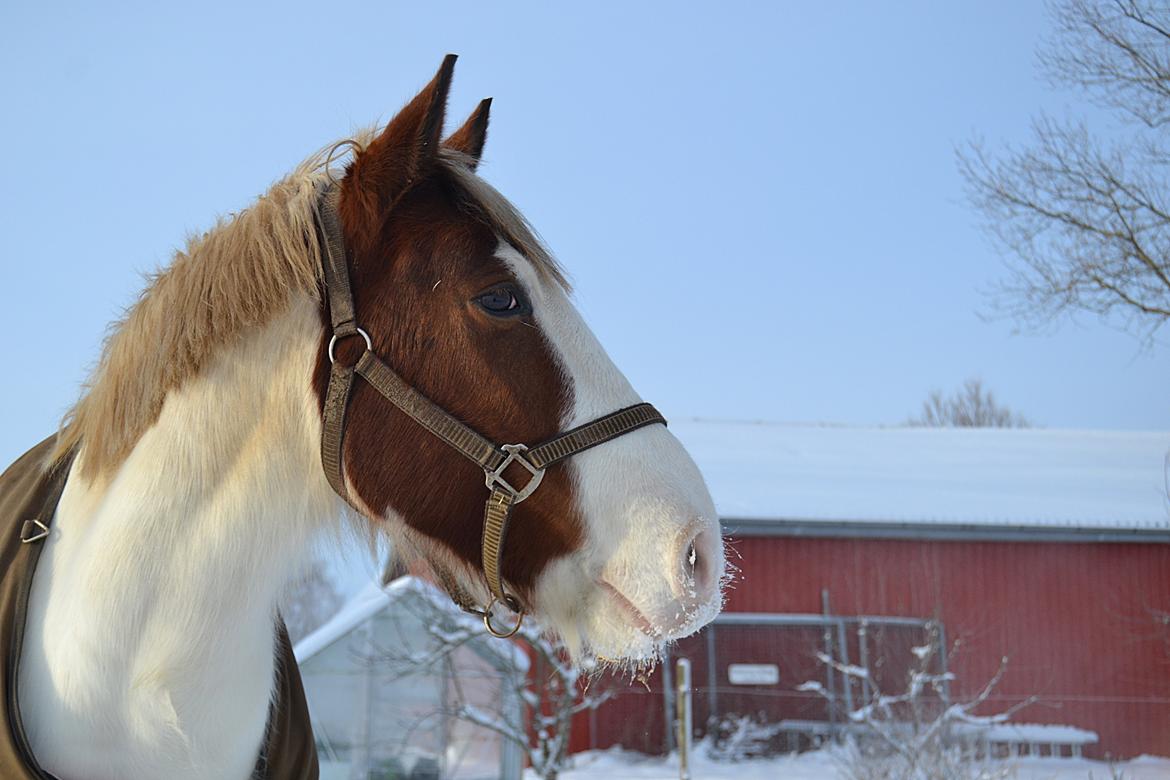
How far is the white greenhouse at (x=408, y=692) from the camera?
33.9ft

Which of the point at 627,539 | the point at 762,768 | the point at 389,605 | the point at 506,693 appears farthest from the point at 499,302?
the point at 762,768

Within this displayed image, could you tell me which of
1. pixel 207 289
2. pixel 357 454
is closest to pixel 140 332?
pixel 207 289

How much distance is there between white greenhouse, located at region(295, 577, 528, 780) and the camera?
10328 mm

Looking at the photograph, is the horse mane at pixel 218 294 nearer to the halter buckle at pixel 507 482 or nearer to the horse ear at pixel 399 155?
the horse ear at pixel 399 155

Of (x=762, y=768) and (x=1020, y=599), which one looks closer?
(x=762, y=768)

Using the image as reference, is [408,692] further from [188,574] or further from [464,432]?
[464,432]

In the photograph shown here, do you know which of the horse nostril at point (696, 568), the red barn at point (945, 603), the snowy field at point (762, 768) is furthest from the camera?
the red barn at point (945, 603)

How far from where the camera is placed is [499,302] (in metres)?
1.79

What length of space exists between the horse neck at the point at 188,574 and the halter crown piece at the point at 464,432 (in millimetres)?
63

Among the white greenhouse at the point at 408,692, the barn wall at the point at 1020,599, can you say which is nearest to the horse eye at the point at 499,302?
the white greenhouse at the point at 408,692

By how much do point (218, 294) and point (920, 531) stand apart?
16815mm

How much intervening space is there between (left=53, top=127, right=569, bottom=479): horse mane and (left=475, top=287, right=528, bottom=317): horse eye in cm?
11

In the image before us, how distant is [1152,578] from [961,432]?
6.35 meters

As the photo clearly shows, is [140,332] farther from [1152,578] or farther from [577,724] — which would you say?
[1152,578]
